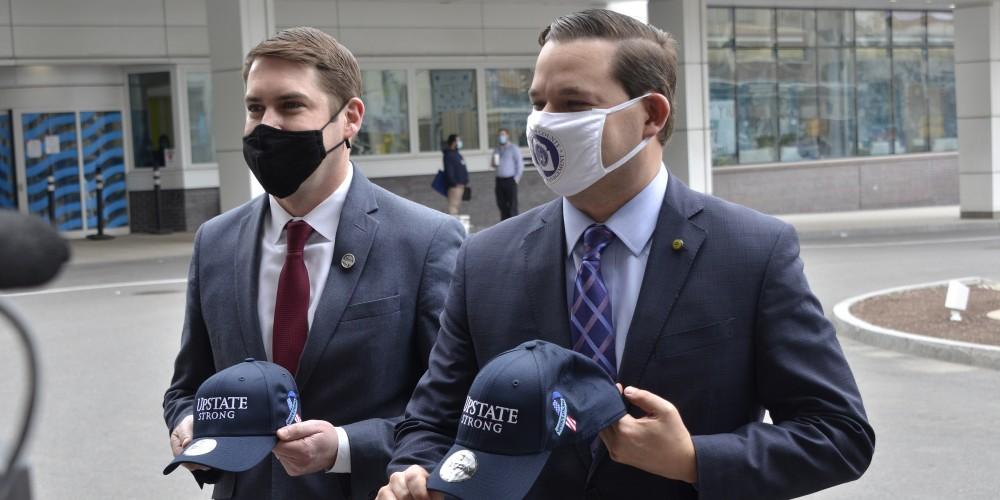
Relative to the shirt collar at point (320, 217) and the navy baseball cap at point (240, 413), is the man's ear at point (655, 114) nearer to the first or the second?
the navy baseball cap at point (240, 413)

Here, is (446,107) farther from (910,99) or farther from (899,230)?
(910,99)

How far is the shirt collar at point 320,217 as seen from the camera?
3.53 metres

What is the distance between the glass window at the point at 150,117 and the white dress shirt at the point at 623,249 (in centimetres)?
2841

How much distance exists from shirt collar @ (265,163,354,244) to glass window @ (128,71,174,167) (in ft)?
89.7

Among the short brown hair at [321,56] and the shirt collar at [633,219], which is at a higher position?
the short brown hair at [321,56]

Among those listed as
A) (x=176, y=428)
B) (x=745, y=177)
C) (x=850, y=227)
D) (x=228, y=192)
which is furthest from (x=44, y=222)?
(x=745, y=177)

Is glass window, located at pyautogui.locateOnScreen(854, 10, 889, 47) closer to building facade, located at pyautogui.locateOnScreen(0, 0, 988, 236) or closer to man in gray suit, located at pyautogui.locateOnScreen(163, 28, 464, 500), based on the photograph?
building facade, located at pyautogui.locateOnScreen(0, 0, 988, 236)

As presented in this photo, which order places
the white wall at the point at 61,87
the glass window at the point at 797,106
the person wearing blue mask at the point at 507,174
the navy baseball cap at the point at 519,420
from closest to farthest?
the navy baseball cap at the point at 519,420 < the person wearing blue mask at the point at 507,174 < the white wall at the point at 61,87 < the glass window at the point at 797,106

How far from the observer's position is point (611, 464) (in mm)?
2486

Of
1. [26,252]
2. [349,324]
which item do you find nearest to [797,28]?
[349,324]

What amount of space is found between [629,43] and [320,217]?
121 cm

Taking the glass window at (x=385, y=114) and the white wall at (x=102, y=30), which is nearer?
the white wall at (x=102, y=30)

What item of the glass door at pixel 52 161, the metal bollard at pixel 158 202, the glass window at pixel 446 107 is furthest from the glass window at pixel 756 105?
the glass door at pixel 52 161

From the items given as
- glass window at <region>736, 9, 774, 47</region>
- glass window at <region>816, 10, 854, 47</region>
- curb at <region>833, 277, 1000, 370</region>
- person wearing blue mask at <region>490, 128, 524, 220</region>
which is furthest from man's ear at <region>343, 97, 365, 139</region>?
glass window at <region>816, 10, 854, 47</region>
